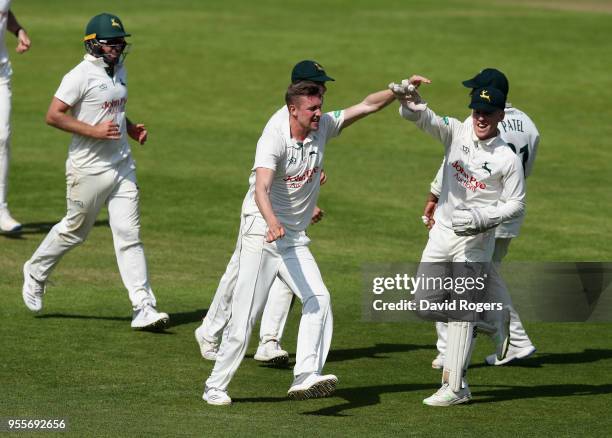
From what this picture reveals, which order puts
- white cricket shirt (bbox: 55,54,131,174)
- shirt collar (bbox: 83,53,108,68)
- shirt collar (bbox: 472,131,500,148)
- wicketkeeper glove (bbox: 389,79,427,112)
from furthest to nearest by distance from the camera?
shirt collar (bbox: 83,53,108,68) → white cricket shirt (bbox: 55,54,131,174) → shirt collar (bbox: 472,131,500,148) → wicketkeeper glove (bbox: 389,79,427,112)

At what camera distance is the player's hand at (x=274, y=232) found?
8.33 meters

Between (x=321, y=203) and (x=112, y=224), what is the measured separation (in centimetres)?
616

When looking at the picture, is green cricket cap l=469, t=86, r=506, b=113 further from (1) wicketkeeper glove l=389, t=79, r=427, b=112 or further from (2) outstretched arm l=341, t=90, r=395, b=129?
(2) outstretched arm l=341, t=90, r=395, b=129

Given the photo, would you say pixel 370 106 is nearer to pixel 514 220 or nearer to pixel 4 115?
pixel 514 220

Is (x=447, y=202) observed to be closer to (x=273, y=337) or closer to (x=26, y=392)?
(x=273, y=337)

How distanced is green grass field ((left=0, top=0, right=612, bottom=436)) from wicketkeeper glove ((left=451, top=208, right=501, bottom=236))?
48.3 inches

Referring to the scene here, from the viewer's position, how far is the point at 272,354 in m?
10.2

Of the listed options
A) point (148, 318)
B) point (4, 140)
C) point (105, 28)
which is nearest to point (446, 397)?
point (148, 318)

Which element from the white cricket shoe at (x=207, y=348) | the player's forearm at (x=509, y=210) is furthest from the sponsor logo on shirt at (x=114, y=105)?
the player's forearm at (x=509, y=210)

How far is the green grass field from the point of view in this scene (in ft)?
29.4

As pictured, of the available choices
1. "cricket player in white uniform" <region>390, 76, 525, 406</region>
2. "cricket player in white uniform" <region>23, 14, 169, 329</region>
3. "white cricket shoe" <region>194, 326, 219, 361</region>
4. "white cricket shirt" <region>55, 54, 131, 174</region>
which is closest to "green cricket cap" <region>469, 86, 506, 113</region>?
"cricket player in white uniform" <region>390, 76, 525, 406</region>

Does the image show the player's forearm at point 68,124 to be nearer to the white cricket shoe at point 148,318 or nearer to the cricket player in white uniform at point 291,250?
the white cricket shoe at point 148,318

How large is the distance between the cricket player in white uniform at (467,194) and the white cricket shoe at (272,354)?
1214 mm

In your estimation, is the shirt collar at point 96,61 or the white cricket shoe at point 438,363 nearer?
the white cricket shoe at point 438,363
